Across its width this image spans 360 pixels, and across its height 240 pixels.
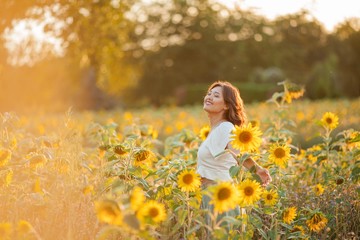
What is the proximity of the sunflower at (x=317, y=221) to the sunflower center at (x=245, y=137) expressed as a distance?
83 cm

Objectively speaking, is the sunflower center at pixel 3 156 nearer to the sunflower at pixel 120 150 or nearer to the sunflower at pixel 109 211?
the sunflower at pixel 120 150

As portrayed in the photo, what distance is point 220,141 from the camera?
3.61m

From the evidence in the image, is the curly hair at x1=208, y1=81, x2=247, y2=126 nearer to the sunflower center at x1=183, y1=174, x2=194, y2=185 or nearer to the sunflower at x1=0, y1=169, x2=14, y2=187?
the sunflower center at x1=183, y1=174, x2=194, y2=185

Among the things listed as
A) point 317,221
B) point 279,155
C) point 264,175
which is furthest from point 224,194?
point 317,221

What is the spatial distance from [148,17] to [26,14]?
91.5 ft

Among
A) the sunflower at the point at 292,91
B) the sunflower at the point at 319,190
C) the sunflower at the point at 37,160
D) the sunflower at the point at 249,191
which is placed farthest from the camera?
the sunflower at the point at 292,91

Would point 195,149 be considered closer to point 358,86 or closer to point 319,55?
point 358,86

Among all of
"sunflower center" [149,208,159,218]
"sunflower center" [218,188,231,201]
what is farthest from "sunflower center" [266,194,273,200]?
"sunflower center" [149,208,159,218]

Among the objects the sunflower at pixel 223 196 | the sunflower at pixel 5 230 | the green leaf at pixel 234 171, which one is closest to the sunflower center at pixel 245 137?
the green leaf at pixel 234 171

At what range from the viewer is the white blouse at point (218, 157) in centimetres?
360

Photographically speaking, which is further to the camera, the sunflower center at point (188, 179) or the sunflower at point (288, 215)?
the sunflower at point (288, 215)

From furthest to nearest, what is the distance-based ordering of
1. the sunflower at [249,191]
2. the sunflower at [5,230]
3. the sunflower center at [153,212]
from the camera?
the sunflower at [249,191] < the sunflower center at [153,212] < the sunflower at [5,230]

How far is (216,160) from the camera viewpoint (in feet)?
11.9

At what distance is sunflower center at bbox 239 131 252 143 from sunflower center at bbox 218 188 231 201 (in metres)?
0.61
